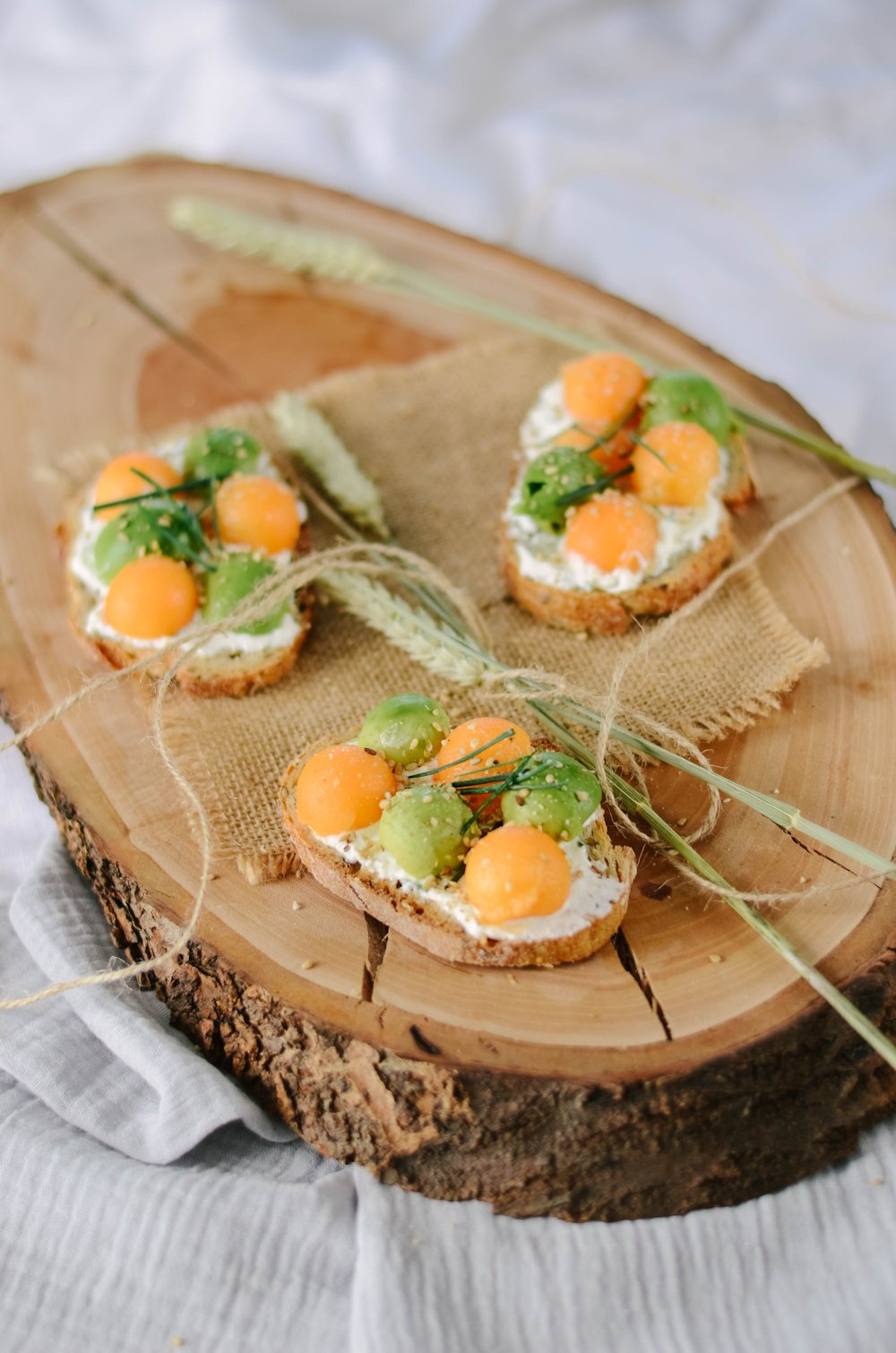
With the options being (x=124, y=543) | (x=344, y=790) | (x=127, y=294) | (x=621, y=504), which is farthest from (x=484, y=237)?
(x=344, y=790)

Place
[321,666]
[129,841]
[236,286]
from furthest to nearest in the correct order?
[236,286], [321,666], [129,841]

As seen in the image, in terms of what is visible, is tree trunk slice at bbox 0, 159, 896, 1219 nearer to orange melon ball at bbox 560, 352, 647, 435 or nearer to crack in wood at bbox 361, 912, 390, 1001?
crack in wood at bbox 361, 912, 390, 1001

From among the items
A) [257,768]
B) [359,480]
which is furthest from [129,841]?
[359,480]

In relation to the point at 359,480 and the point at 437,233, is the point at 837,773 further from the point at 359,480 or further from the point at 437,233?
the point at 437,233

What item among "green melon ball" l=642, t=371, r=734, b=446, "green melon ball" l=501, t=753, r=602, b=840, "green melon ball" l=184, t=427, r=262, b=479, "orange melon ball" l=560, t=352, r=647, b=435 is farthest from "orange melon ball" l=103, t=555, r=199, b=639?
"green melon ball" l=642, t=371, r=734, b=446

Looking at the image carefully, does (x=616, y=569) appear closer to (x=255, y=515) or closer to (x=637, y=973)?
(x=255, y=515)

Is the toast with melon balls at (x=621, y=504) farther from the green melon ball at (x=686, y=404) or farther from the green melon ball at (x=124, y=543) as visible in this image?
the green melon ball at (x=124, y=543)
